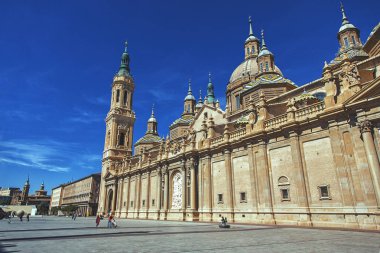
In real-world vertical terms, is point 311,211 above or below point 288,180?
below

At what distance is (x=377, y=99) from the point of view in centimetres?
1883

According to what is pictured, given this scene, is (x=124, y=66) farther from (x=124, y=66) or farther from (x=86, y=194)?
(x=86, y=194)

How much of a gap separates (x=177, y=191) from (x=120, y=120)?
35.6m

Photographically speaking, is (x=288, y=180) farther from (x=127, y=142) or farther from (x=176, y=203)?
(x=127, y=142)

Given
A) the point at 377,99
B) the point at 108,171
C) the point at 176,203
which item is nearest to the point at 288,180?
the point at 377,99

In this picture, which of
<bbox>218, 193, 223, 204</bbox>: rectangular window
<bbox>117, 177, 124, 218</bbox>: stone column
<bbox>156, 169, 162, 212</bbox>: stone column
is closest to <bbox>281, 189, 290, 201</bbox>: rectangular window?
<bbox>218, 193, 223, 204</bbox>: rectangular window

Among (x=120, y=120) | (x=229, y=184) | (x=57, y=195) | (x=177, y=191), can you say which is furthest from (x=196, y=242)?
(x=57, y=195)

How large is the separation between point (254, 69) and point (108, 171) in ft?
129

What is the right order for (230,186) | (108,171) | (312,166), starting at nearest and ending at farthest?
(312,166) < (230,186) < (108,171)

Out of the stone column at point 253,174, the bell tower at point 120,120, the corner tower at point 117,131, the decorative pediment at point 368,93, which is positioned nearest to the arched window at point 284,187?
the stone column at point 253,174

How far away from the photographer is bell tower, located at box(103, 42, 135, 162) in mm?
66312

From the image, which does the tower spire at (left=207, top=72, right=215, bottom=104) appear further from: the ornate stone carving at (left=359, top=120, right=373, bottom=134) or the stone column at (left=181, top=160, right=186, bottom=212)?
the ornate stone carving at (left=359, top=120, right=373, bottom=134)

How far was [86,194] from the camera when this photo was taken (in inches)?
3388

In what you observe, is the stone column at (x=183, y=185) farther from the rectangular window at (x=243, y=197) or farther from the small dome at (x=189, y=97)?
the small dome at (x=189, y=97)
